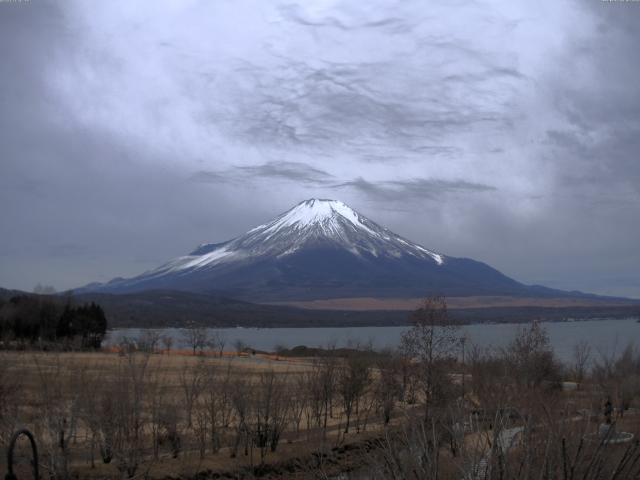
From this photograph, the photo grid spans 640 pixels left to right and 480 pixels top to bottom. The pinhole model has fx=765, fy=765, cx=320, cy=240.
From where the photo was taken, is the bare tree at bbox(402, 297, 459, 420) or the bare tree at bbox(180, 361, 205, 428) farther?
the bare tree at bbox(402, 297, 459, 420)

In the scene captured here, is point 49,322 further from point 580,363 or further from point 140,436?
point 140,436

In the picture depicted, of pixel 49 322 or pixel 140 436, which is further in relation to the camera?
pixel 49 322

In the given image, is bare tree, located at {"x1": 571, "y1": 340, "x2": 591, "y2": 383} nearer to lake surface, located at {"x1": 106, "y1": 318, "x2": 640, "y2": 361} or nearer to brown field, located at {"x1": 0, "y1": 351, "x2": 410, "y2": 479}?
lake surface, located at {"x1": 106, "y1": 318, "x2": 640, "y2": 361}

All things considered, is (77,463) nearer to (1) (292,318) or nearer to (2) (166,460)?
(2) (166,460)

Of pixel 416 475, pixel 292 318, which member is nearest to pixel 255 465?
pixel 416 475

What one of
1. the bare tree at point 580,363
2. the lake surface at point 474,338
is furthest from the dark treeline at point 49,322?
the bare tree at point 580,363

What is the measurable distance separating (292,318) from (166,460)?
173962 mm

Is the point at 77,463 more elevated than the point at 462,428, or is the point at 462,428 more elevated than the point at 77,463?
the point at 462,428

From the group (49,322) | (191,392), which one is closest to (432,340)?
(191,392)

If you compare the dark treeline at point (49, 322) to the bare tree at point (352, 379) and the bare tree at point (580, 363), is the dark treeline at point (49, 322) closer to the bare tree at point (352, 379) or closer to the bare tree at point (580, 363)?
the bare tree at point (352, 379)

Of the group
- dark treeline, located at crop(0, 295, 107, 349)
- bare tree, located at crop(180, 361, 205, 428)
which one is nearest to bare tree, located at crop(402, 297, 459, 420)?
bare tree, located at crop(180, 361, 205, 428)

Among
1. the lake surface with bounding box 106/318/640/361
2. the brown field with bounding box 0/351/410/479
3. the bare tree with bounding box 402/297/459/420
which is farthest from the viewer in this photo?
the lake surface with bounding box 106/318/640/361

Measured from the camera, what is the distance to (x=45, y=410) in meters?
18.6

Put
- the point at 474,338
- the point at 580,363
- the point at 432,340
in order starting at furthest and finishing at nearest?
the point at 474,338 < the point at 580,363 < the point at 432,340
